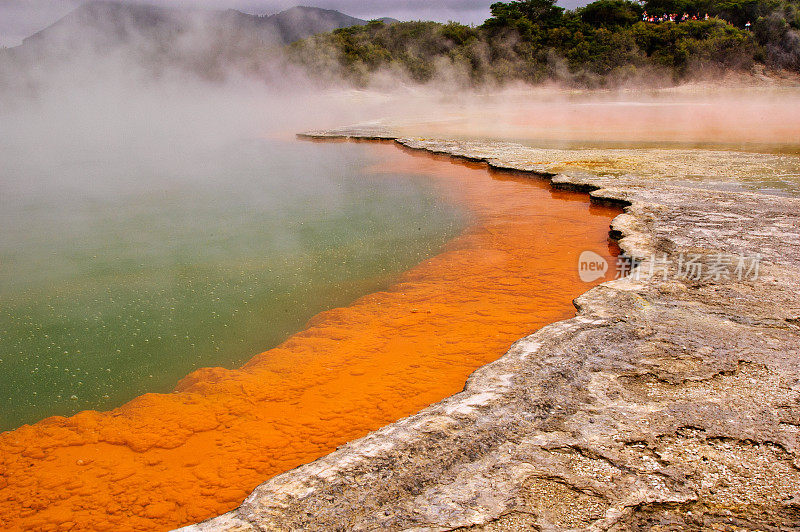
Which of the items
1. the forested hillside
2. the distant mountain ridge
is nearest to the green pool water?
the forested hillside

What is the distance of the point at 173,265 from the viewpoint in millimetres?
4676

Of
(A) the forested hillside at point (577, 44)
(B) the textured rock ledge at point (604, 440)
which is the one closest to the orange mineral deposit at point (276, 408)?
(B) the textured rock ledge at point (604, 440)

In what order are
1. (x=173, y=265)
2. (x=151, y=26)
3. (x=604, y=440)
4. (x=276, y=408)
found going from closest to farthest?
(x=604, y=440) → (x=276, y=408) → (x=173, y=265) → (x=151, y=26)

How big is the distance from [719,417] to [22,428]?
3284mm

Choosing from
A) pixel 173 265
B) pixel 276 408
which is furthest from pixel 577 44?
pixel 276 408

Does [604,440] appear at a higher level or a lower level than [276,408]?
higher

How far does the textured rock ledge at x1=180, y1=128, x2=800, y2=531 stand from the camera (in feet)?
5.41

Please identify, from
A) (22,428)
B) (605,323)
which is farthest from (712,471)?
(22,428)

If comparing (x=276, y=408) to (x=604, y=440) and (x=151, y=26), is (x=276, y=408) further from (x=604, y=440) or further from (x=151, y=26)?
(x=151, y=26)

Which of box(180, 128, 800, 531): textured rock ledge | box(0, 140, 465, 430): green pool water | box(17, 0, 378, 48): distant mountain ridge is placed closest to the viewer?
box(180, 128, 800, 531): textured rock ledge

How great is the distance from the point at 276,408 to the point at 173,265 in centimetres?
→ 249

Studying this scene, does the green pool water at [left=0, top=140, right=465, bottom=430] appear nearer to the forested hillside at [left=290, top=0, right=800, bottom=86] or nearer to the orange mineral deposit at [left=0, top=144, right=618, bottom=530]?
the orange mineral deposit at [left=0, top=144, right=618, bottom=530]

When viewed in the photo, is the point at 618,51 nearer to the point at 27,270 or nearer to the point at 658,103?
the point at 658,103

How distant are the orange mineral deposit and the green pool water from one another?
266mm
